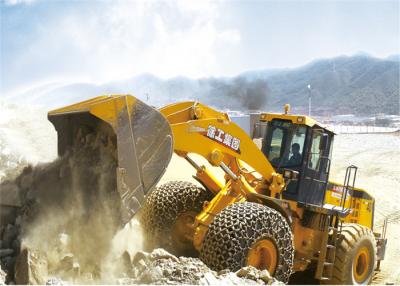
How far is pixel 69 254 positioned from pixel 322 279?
394 cm

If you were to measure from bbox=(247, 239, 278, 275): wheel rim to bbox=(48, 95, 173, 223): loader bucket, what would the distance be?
1670 mm

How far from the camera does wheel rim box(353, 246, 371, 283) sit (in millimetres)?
8297

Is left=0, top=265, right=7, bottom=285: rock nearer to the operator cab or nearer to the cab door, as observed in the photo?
the operator cab

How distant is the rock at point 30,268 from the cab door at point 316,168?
3.98 meters

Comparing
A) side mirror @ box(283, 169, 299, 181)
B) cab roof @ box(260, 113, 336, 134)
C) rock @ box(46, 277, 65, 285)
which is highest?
cab roof @ box(260, 113, 336, 134)

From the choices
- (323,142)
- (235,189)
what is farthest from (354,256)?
(235,189)

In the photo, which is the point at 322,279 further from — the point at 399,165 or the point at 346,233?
the point at 399,165

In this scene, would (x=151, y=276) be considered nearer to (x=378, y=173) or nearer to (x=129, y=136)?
(x=129, y=136)

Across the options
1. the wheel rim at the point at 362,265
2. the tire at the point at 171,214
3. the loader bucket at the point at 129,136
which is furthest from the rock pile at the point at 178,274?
the wheel rim at the point at 362,265

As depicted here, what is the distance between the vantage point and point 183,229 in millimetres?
7988

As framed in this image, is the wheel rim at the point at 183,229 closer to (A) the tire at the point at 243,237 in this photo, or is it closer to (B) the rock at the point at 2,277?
(A) the tire at the point at 243,237

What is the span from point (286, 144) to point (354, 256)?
6.86ft

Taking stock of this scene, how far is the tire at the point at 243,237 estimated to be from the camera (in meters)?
6.07

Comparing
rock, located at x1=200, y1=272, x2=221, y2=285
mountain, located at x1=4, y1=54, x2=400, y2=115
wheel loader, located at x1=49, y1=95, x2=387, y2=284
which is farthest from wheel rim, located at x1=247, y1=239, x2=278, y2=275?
mountain, located at x1=4, y1=54, x2=400, y2=115
